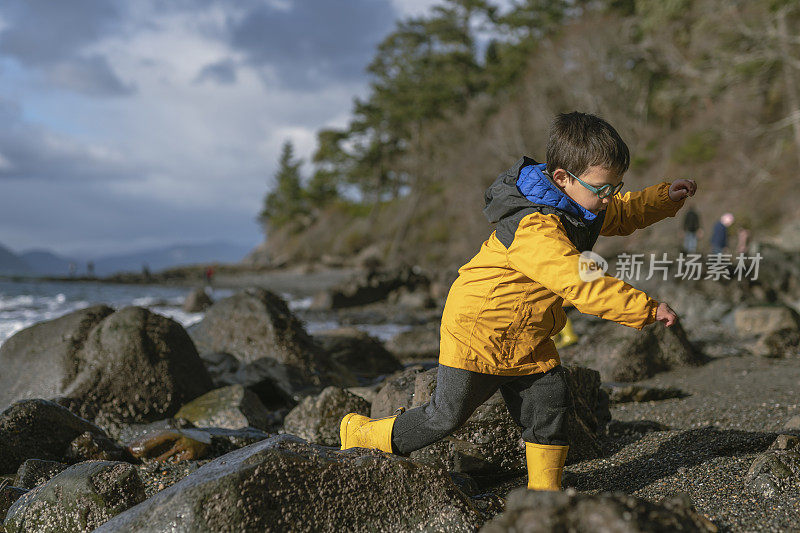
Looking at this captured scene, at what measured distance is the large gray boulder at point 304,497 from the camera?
243cm

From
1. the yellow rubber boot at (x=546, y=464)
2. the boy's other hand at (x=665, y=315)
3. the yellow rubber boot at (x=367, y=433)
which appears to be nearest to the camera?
the boy's other hand at (x=665, y=315)

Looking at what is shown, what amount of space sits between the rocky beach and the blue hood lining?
1257 mm

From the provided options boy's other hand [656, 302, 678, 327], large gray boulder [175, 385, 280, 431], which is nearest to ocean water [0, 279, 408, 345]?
large gray boulder [175, 385, 280, 431]

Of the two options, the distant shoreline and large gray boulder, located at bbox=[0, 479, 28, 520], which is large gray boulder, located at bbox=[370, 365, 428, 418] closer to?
large gray boulder, located at bbox=[0, 479, 28, 520]

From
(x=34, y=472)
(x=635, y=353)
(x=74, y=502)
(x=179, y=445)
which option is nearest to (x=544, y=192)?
(x=74, y=502)

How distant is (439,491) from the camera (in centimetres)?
277

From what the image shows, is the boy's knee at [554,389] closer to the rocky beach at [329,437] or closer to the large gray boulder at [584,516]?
the rocky beach at [329,437]

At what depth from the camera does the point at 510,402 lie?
10.2 feet

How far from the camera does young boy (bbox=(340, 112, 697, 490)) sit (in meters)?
2.82

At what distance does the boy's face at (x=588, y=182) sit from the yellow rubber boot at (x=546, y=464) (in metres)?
1.13

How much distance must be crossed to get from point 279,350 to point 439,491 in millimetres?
4686

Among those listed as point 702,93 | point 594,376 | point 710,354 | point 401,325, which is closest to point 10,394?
point 594,376

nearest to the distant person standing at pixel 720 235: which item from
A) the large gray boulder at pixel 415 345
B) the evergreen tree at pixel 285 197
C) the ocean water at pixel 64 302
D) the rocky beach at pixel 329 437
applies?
the rocky beach at pixel 329 437

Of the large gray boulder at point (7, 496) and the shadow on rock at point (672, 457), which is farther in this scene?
the large gray boulder at point (7, 496)
